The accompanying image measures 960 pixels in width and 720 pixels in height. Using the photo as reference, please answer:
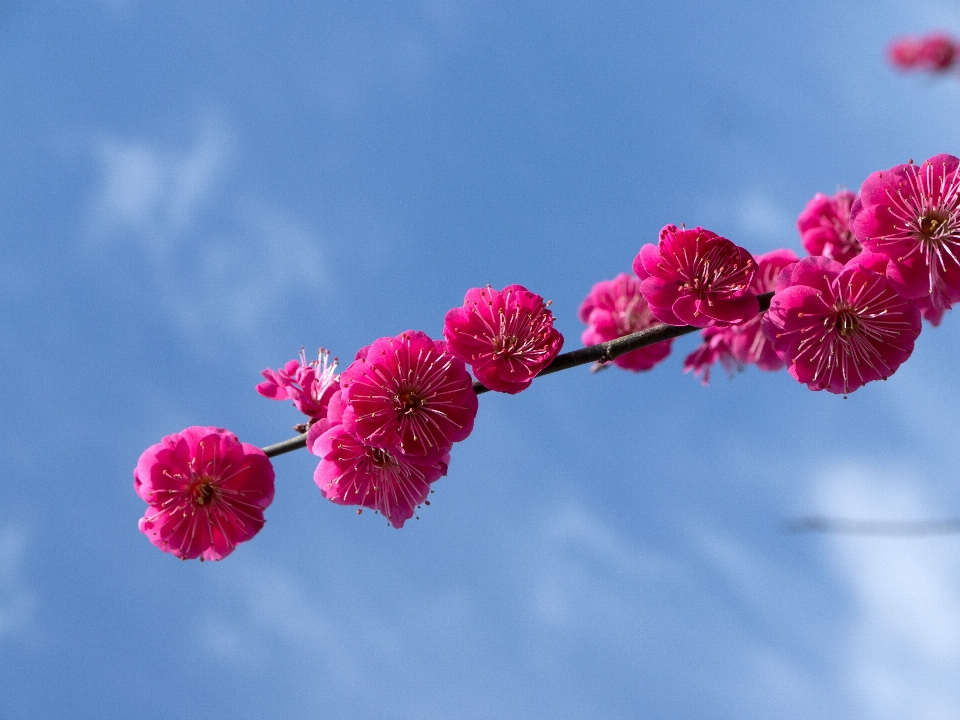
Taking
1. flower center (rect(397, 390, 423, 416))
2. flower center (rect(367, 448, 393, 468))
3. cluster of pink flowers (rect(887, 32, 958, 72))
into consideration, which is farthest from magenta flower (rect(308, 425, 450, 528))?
cluster of pink flowers (rect(887, 32, 958, 72))

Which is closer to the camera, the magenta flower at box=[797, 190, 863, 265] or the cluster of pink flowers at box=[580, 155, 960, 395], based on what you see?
the cluster of pink flowers at box=[580, 155, 960, 395]

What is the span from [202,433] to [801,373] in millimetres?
2624

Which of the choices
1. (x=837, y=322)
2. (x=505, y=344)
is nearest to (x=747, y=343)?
(x=837, y=322)

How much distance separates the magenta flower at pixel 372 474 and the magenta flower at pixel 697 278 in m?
1.12

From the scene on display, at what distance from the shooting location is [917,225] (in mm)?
→ 2959

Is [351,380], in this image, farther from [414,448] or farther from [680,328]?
[680,328]

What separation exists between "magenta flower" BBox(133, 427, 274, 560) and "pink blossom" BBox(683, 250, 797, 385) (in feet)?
8.19

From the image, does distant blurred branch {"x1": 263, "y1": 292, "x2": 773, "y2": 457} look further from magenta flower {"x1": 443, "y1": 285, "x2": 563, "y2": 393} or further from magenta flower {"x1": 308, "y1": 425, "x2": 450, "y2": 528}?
magenta flower {"x1": 308, "y1": 425, "x2": 450, "y2": 528}

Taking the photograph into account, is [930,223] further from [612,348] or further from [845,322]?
[612,348]

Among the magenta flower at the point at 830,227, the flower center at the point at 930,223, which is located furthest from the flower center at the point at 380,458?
the magenta flower at the point at 830,227

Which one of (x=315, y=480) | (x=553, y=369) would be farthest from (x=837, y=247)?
(x=315, y=480)

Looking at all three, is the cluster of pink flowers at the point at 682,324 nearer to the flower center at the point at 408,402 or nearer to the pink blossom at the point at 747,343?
the flower center at the point at 408,402

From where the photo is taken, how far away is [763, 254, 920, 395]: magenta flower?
117 inches

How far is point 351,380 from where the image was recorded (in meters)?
2.97
